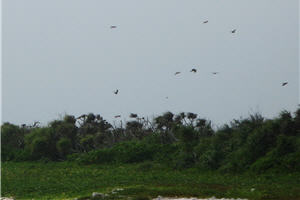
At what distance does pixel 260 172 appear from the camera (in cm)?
2081

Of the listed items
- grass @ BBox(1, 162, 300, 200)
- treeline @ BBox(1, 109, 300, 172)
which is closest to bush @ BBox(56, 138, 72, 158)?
treeline @ BBox(1, 109, 300, 172)

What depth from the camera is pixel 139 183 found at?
18.9 m

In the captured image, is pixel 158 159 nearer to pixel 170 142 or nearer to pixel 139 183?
pixel 170 142

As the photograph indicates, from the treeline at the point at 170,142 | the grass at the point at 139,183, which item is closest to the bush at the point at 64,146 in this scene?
the treeline at the point at 170,142

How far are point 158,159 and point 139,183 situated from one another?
7.64 metres

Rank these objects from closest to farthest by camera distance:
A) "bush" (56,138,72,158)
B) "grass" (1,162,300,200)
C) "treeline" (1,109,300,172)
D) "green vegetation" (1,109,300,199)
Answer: "grass" (1,162,300,200), "green vegetation" (1,109,300,199), "treeline" (1,109,300,172), "bush" (56,138,72,158)

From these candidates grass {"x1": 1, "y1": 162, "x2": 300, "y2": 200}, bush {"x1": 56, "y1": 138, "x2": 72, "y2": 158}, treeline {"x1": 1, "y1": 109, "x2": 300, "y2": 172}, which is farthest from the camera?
bush {"x1": 56, "y1": 138, "x2": 72, "y2": 158}

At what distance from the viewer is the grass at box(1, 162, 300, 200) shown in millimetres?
15797

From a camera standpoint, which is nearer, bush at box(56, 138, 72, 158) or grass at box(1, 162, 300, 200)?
grass at box(1, 162, 300, 200)

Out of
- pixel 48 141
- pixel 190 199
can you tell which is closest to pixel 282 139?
pixel 190 199

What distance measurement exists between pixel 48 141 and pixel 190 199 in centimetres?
1962

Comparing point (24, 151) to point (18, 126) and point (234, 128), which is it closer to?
point (18, 126)

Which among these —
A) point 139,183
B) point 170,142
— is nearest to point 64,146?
point 170,142

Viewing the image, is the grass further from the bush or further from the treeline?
the bush
